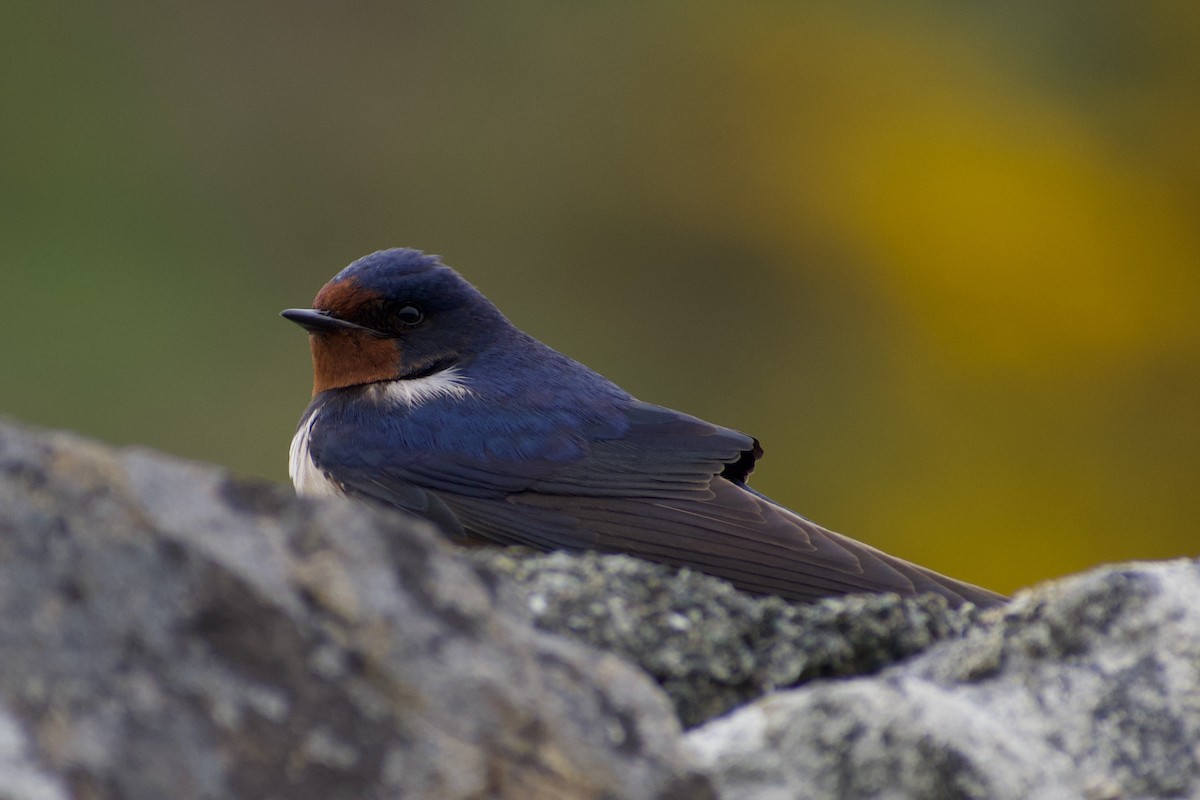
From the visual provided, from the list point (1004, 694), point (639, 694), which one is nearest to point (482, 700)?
point (639, 694)

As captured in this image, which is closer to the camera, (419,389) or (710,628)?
(710,628)

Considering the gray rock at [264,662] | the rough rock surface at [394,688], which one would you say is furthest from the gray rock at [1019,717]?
the gray rock at [264,662]

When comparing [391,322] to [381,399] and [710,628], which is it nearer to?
[381,399]

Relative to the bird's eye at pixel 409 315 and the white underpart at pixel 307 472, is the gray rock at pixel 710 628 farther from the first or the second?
the bird's eye at pixel 409 315

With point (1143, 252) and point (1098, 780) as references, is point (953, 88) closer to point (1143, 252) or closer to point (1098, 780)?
point (1143, 252)

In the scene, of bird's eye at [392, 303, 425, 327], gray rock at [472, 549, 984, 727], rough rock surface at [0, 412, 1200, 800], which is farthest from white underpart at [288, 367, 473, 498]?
rough rock surface at [0, 412, 1200, 800]

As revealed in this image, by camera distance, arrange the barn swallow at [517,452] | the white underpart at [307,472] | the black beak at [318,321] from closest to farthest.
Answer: the barn swallow at [517,452] → the white underpart at [307,472] → the black beak at [318,321]

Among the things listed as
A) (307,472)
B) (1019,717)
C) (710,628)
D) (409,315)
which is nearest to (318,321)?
(409,315)

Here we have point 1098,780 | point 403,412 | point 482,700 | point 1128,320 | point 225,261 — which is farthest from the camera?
point 225,261
